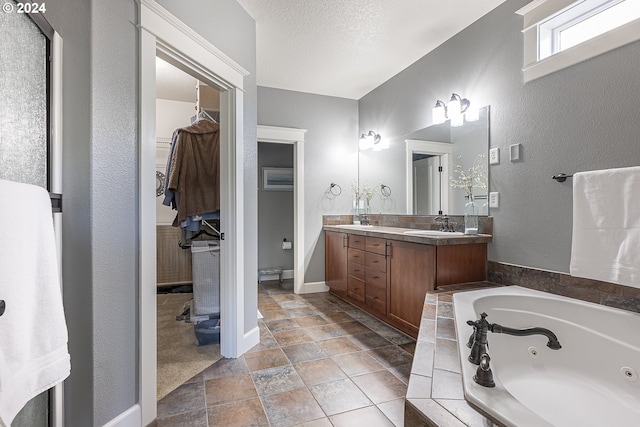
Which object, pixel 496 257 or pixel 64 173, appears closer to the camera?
pixel 64 173

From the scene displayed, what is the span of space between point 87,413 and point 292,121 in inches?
134

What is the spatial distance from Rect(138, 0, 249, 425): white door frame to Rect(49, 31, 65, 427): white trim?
Result: 0.33 meters

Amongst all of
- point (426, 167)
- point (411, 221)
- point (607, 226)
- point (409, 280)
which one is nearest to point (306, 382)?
point (409, 280)

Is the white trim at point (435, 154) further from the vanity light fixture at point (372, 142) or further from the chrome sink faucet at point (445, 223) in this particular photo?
the vanity light fixture at point (372, 142)

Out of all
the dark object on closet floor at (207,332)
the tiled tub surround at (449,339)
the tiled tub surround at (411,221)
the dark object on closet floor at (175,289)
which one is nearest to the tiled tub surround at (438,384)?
the tiled tub surround at (449,339)

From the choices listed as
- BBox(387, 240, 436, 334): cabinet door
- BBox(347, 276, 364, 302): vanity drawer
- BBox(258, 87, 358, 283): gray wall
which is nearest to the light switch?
BBox(387, 240, 436, 334): cabinet door

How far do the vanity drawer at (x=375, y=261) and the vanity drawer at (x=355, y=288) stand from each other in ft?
0.88

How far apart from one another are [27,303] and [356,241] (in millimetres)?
2803

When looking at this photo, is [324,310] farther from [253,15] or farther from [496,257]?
[253,15]

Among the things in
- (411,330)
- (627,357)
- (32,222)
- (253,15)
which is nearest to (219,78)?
(253,15)

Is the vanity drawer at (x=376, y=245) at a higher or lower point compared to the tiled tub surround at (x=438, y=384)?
higher

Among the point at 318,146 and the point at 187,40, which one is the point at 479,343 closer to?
the point at 187,40

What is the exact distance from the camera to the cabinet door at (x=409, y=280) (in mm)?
2293

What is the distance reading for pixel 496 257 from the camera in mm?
2326
